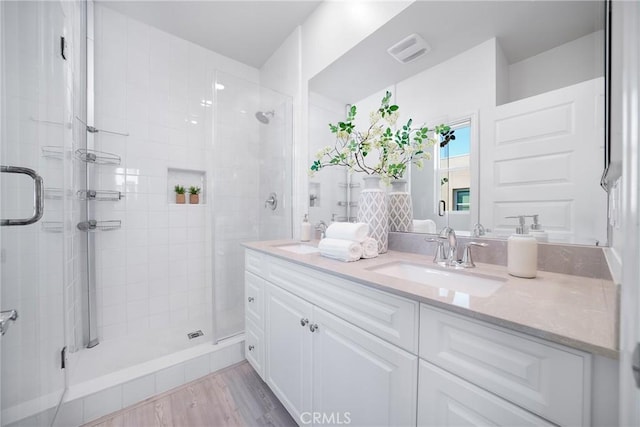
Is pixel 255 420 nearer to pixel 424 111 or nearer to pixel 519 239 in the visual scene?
pixel 519 239

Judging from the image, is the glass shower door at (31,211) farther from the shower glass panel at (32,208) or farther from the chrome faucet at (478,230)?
the chrome faucet at (478,230)

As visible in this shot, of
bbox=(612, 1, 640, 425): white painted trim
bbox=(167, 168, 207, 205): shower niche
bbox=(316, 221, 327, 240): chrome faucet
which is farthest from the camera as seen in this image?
bbox=(167, 168, 207, 205): shower niche

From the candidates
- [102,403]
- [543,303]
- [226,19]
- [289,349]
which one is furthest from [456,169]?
[102,403]

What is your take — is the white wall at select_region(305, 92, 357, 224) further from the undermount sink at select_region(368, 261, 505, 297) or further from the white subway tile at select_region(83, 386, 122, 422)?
the white subway tile at select_region(83, 386, 122, 422)

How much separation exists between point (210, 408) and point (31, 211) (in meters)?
1.25

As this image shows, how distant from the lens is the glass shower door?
2.63ft

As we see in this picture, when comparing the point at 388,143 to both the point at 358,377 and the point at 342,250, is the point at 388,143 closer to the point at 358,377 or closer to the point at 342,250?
the point at 342,250

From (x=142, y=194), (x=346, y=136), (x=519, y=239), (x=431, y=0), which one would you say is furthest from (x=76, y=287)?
(x=431, y=0)

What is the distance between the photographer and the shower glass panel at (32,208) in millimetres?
810

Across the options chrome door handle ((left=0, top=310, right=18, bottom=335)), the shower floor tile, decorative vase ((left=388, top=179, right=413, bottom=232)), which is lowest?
the shower floor tile

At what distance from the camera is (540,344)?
0.44 meters

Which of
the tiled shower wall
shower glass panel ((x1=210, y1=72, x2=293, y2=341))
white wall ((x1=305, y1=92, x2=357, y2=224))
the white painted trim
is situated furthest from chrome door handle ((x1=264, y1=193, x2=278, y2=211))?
the white painted trim

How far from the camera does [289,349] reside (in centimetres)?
111

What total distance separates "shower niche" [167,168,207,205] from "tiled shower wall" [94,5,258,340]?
0.02 m
